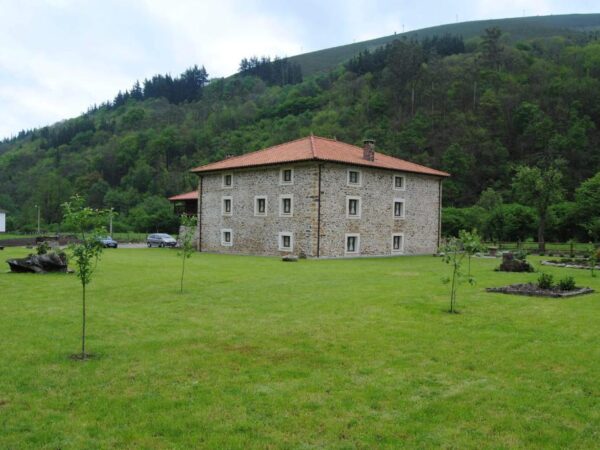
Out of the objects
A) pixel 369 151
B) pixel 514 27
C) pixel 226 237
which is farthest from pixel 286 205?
pixel 514 27

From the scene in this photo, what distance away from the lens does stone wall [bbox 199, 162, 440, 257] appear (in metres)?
33.2

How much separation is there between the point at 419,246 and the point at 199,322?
3066cm

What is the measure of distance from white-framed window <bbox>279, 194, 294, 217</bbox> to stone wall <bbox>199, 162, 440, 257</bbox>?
0.70ft

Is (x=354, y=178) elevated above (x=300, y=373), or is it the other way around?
(x=354, y=178)

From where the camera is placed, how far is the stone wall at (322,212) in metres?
33.2

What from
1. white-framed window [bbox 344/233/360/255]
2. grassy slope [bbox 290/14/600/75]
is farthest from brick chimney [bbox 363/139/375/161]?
grassy slope [bbox 290/14/600/75]

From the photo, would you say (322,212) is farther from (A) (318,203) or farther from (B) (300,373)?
(B) (300,373)

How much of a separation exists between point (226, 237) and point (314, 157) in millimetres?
10652

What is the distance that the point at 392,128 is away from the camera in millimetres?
78188

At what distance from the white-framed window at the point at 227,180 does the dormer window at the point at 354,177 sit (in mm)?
9214

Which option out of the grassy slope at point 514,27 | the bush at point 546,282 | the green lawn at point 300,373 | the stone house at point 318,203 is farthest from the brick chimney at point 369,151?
the grassy slope at point 514,27

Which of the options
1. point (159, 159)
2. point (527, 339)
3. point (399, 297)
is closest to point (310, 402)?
point (527, 339)

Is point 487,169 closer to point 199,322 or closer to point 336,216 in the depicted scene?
point 336,216

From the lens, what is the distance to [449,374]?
730cm
